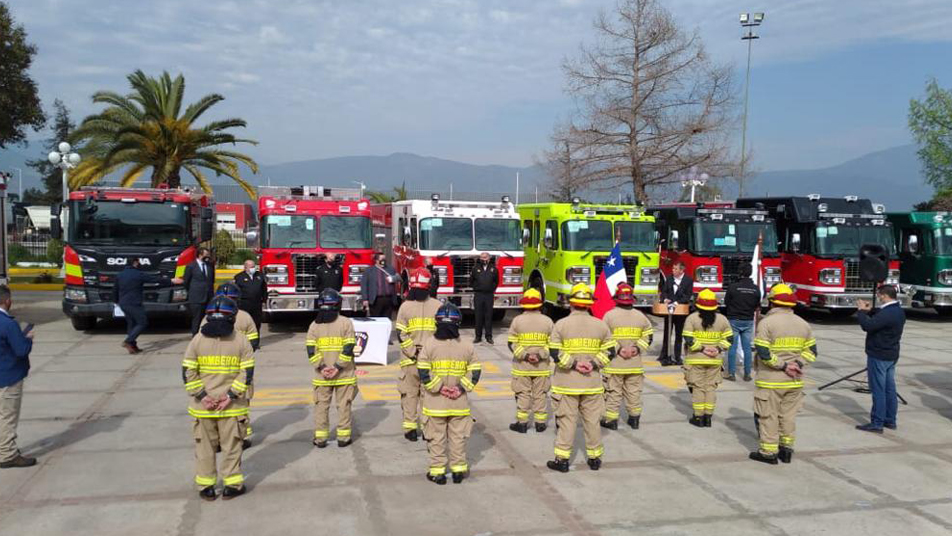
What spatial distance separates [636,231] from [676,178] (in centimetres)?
1318

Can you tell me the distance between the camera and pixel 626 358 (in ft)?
27.8

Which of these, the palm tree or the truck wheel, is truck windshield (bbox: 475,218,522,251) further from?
the palm tree

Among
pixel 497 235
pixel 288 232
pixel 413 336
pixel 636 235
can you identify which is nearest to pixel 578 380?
pixel 413 336

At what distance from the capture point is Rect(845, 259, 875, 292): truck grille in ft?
58.9

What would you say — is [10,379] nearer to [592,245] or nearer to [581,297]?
[581,297]

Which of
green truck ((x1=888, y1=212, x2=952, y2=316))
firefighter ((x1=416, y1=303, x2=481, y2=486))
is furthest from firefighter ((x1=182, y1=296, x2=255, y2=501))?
green truck ((x1=888, y1=212, x2=952, y2=316))

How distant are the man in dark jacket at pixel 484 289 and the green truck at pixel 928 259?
1131 centimetres

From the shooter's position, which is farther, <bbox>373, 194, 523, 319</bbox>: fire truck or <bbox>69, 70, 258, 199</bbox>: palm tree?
<bbox>69, 70, 258, 199</bbox>: palm tree

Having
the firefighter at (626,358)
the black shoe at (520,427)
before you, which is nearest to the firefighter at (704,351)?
the firefighter at (626,358)

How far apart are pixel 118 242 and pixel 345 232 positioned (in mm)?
4499

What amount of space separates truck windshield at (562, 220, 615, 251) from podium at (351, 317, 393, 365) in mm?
6701

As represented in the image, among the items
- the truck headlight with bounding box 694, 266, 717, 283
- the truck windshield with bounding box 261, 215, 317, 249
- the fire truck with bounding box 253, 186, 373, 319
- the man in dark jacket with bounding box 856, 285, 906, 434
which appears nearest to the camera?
the man in dark jacket with bounding box 856, 285, 906, 434

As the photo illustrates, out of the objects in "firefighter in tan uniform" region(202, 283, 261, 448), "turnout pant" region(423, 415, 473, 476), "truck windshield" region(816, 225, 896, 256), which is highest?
"truck windshield" region(816, 225, 896, 256)

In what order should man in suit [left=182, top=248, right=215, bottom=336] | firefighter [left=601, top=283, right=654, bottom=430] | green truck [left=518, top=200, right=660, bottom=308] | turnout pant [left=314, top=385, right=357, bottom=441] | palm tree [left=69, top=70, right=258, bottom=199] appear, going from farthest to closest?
palm tree [left=69, top=70, right=258, bottom=199]
green truck [left=518, top=200, right=660, bottom=308]
man in suit [left=182, top=248, right=215, bottom=336]
firefighter [left=601, top=283, right=654, bottom=430]
turnout pant [left=314, top=385, right=357, bottom=441]
